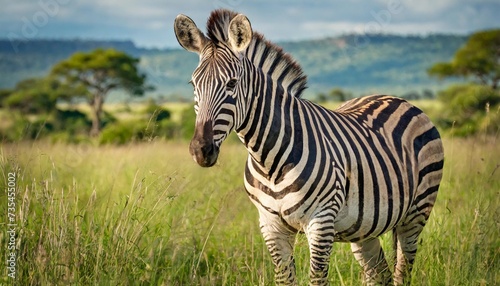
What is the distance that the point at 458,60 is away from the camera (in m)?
53.8

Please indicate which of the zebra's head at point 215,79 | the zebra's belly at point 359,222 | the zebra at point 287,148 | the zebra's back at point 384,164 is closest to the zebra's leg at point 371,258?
the zebra's back at point 384,164

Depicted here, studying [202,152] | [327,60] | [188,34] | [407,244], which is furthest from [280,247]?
[327,60]

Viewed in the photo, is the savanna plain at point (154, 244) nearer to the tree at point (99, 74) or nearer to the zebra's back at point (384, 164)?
the zebra's back at point (384, 164)

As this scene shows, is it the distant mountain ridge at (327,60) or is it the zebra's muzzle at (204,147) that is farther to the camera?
the distant mountain ridge at (327,60)

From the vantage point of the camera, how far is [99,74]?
5747cm

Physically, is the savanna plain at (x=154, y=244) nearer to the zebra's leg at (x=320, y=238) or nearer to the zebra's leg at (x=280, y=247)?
the zebra's leg at (x=280, y=247)

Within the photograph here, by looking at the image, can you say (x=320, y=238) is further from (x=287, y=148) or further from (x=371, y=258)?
(x=371, y=258)

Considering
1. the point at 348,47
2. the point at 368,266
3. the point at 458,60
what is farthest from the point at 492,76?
the point at 348,47

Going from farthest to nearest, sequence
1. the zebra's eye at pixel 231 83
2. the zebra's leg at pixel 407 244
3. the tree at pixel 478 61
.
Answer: the tree at pixel 478 61 → the zebra's leg at pixel 407 244 → the zebra's eye at pixel 231 83

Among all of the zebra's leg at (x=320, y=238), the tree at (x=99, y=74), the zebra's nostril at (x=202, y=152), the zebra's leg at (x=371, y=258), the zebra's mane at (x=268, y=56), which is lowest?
the zebra's leg at (x=371, y=258)

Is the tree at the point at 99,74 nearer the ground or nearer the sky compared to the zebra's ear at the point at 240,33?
nearer the sky

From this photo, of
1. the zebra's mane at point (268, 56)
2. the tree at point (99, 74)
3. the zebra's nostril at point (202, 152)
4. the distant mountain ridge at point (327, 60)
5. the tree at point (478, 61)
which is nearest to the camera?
the zebra's nostril at point (202, 152)

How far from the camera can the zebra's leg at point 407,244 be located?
5.77 metres

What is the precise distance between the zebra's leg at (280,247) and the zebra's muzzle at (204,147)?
935mm
